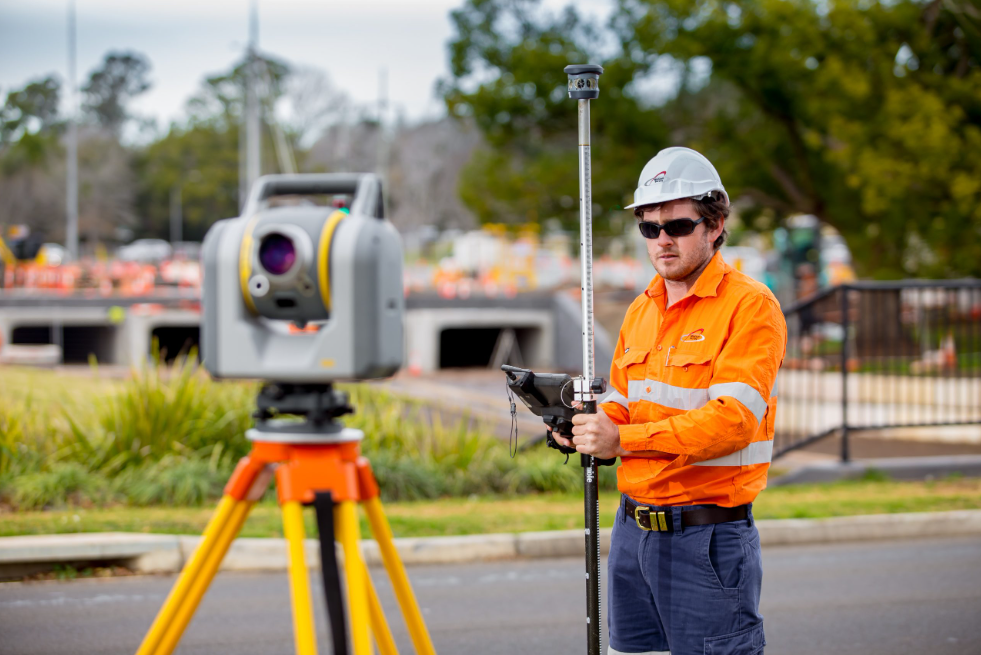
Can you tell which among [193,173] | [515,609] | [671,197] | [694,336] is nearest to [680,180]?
[671,197]

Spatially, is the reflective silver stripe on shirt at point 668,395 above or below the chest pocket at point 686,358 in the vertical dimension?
below

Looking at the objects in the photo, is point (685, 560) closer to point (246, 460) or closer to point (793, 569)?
point (246, 460)

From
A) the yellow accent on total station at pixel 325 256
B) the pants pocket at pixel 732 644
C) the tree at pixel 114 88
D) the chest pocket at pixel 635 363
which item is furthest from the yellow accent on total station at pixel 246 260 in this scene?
the tree at pixel 114 88

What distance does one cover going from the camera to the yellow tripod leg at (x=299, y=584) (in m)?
2.21

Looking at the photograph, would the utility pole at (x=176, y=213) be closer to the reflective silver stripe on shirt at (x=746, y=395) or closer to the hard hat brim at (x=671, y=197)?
the hard hat brim at (x=671, y=197)

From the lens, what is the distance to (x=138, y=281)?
31.5 metres

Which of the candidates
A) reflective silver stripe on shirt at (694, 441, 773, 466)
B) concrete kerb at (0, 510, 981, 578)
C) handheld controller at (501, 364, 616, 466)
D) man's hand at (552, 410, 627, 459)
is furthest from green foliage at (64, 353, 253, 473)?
reflective silver stripe on shirt at (694, 441, 773, 466)

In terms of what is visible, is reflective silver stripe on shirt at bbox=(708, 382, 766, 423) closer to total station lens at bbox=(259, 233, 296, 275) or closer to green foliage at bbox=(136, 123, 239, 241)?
total station lens at bbox=(259, 233, 296, 275)

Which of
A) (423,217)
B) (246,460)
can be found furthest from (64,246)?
(246,460)

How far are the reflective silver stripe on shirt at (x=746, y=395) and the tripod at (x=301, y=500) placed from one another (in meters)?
0.98

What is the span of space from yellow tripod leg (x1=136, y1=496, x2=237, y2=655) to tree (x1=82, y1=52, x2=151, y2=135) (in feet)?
334

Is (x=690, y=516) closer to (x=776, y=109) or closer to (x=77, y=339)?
(x=776, y=109)

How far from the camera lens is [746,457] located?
281cm

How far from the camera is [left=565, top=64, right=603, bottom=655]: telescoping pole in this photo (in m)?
2.75
